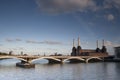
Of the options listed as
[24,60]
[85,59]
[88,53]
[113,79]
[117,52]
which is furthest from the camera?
[88,53]

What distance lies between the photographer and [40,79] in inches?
1993

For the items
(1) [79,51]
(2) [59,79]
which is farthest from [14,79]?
(1) [79,51]

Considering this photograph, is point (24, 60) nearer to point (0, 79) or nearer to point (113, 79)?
point (0, 79)

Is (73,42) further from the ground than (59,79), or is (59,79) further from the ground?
(73,42)

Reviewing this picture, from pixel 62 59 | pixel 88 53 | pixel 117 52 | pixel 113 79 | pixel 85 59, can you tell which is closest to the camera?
pixel 113 79

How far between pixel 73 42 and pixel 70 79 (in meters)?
149

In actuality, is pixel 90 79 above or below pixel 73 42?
below

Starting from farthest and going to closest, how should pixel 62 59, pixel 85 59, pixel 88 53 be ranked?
pixel 88 53
pixel 85 59
pixel 62 59

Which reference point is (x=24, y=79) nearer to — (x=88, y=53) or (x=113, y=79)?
(x=113, y=79)

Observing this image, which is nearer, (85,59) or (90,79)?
(90,79)

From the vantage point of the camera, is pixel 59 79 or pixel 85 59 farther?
pixel 85 59

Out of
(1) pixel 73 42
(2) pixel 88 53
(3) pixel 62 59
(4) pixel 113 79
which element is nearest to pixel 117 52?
(2) pixel 88 53

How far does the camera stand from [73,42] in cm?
19888

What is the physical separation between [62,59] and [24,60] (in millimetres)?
28125
